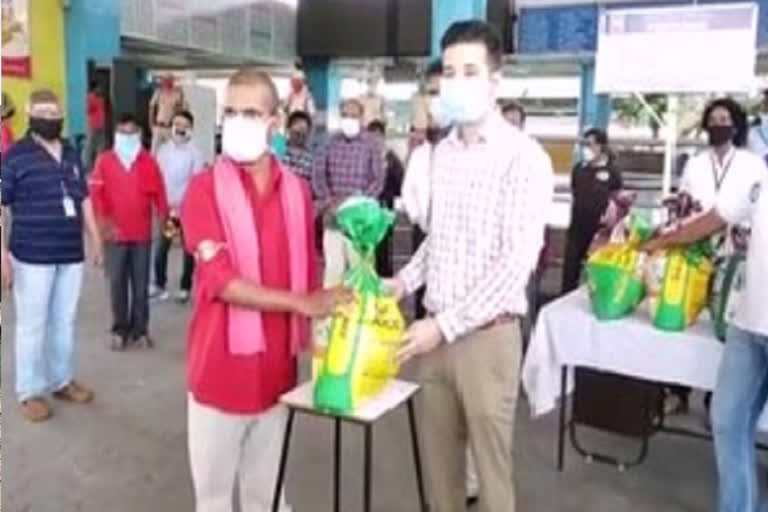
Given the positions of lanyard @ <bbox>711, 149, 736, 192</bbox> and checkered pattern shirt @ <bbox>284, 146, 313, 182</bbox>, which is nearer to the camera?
lanyard @ <bbox>711, 149, 736, 192</bbox>

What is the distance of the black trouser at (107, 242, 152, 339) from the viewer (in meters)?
4.62

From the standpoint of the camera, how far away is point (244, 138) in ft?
5.69

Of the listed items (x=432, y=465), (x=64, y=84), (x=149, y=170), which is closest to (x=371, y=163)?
(x=149, y=170)

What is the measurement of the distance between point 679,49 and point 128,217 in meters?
3.27

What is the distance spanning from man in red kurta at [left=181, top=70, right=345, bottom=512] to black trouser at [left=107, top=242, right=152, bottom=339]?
2.94 meters

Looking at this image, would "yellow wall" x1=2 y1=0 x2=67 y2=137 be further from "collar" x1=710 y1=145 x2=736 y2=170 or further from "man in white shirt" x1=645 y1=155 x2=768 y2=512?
"man in white shirt" x1=645 y1=155 x2=768 y2=512

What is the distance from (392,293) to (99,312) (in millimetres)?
4233

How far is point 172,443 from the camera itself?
10.6 feet

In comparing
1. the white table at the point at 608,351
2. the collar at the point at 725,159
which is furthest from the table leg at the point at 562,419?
the collar at the point at 725,159

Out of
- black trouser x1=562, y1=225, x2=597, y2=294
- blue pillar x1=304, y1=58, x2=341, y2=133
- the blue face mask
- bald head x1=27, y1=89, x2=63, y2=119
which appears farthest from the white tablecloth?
blue pillar x1=304, y1=58, x2=341, y2=133

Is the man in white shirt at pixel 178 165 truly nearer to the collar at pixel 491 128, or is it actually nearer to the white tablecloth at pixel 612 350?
the white tablecloth at pixel 612 350

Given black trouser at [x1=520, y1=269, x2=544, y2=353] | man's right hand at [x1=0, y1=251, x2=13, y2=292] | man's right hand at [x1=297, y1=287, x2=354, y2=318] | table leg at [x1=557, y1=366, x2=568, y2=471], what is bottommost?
table leg at [x1=557, y1=366, x2=568, y2=471]

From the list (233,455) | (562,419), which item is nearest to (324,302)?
(233,455)

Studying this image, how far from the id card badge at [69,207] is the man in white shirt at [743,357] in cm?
239
